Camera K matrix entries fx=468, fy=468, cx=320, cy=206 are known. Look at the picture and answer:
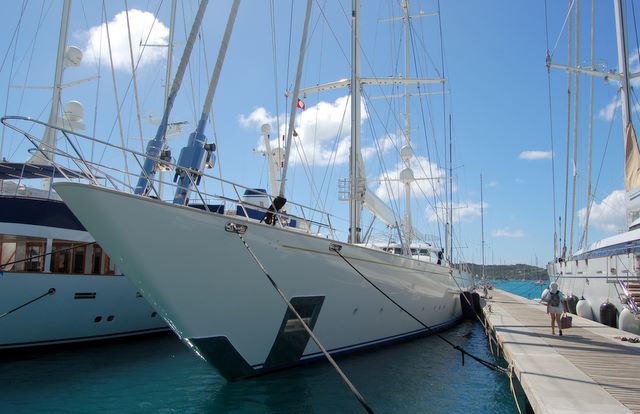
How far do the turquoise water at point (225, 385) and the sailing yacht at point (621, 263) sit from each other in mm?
5421

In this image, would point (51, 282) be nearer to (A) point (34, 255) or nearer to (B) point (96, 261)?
(A) point (34, 255)

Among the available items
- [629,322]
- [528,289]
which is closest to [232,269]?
[629,322]

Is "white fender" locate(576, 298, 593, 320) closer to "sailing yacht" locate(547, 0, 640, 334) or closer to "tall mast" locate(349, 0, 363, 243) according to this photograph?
"sailing yacht" locate(547, 0, 640, 334)

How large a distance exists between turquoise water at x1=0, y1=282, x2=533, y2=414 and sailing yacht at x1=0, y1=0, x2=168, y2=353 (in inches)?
26.5

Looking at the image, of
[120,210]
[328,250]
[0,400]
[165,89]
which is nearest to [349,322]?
[328,250]

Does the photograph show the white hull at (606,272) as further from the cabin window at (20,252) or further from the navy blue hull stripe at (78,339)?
the cabin window at (20,252)

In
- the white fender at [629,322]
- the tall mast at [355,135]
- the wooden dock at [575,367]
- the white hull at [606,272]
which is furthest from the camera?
the white hull at [606,272]

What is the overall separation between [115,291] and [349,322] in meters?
7.33

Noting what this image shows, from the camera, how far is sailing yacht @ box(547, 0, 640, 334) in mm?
13531

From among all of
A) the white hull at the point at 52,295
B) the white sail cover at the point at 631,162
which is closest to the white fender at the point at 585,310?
the white sail cover at the point at 631,162

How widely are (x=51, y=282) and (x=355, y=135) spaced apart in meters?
8.98

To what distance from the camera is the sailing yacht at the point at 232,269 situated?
711 centimetres

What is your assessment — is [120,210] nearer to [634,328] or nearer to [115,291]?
[115,291]

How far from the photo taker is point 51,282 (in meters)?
12.2
